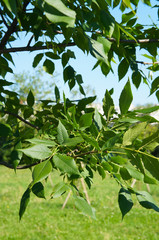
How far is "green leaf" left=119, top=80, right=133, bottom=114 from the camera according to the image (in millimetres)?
859

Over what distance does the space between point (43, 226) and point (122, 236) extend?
1.94m

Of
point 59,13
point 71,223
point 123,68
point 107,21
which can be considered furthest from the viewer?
point 71,223

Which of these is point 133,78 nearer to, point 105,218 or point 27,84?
point 105,218

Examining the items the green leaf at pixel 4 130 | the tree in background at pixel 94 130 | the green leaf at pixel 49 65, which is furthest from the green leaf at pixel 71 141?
the green leaf at pixel 49 65

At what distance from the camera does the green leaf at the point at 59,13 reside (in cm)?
55

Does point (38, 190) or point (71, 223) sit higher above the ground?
point (38, 190)

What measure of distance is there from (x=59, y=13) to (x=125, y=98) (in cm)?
40

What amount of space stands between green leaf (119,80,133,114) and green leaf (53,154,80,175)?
0.87 ft

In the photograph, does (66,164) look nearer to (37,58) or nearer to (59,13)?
(59,13)

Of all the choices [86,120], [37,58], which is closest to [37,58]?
[37,58]

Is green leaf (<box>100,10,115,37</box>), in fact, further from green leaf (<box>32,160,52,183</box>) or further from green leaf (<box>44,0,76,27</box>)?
green leaf (<box>32,160,52,183</box>)

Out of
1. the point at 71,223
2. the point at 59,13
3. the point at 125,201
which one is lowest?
the point at 71,223

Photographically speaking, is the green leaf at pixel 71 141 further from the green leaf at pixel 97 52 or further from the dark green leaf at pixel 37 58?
the dark green leaf at pixel 37 58

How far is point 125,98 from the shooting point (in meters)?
0.88
